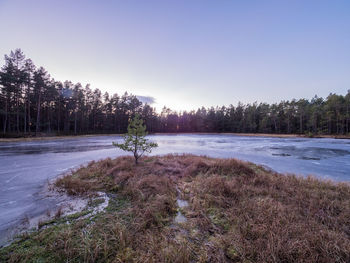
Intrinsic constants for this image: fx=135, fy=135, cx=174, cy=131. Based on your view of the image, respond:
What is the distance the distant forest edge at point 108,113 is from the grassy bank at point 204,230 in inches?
1372

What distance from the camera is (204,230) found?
312cm

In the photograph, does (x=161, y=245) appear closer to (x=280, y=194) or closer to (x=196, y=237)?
(x=196, y=237)

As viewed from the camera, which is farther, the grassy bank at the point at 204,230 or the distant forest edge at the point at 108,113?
the distant forest edge at the point at 108,113

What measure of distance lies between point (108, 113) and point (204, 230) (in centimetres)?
6244

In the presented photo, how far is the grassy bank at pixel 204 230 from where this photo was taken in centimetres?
230

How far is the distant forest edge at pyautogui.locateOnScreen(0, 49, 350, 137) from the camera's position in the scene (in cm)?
2983

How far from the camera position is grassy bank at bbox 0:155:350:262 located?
90.6 inches

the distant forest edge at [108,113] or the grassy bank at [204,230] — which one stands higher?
the distant forest edge at [108,113]

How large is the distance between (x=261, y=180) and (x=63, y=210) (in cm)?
748

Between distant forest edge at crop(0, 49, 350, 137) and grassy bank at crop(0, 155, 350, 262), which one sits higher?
distant forest edge at crop(0, 49, 350, 137)

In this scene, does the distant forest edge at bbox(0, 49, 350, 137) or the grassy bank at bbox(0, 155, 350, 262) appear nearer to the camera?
the grassy bank at bbox(0, 155, 350, 262)

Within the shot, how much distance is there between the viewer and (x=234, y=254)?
238cm

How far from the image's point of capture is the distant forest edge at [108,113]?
29.8 m

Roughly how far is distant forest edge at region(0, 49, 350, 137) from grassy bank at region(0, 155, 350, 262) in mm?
34840
